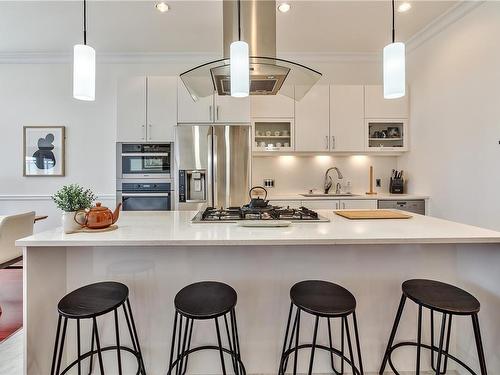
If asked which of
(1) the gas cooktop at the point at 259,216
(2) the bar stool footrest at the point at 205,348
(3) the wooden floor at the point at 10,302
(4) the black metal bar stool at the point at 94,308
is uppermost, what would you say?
(1) the gas cooktop at the point at 259,216

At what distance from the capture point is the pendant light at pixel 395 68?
167cm

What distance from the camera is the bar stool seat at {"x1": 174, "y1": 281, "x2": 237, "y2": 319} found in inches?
49.8

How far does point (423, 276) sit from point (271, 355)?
3.34ft

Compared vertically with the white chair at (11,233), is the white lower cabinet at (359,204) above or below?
above

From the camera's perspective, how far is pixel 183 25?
10.3 feet

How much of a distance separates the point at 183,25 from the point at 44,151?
2541mm

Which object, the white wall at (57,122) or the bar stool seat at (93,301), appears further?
the white wall at (57,122)

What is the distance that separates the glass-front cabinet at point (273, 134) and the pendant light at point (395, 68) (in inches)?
77.2

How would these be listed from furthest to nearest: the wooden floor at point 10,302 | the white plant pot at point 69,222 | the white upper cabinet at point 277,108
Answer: the white upper cabinet at point 277,108, the wooden floor at point 10,302, the white plant pot at point 69,222

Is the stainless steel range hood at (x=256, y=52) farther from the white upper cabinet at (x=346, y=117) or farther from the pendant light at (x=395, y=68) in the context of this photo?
the white upper cabinet at (x=346, y=117)

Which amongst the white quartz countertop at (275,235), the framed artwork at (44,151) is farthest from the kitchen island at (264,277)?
the framed artwork at (44,151)

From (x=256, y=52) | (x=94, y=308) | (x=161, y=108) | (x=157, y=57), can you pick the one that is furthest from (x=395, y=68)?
(x=157, y=57)

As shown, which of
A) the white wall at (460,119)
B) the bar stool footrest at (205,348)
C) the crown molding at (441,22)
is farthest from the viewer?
the crown molding at (441,22)

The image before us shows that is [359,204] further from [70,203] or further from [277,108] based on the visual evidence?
[70,203]
